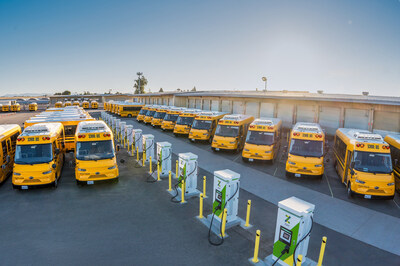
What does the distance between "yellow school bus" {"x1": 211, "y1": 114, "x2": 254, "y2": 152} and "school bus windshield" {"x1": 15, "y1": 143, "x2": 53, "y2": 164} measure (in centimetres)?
1024

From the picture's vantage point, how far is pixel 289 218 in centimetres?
615

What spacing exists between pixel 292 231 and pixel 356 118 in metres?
16.7

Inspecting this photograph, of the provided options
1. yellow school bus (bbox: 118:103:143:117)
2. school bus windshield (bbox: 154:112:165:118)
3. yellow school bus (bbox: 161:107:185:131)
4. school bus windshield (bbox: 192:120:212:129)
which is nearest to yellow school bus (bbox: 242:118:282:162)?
school bus windshield (bbox: 192:120:212:129)

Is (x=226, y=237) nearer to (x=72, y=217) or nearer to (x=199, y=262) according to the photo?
(x=199, y=262)

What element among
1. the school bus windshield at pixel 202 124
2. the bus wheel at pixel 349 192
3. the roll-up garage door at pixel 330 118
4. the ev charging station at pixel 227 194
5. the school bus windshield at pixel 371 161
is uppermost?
the roll-up garage door at pixel 330 118

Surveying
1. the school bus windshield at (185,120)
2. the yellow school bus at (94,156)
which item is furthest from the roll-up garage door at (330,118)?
the yellow school bus at (94,156)

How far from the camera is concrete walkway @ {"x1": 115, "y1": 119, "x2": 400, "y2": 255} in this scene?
316 inches

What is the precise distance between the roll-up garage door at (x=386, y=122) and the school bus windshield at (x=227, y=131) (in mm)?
10086

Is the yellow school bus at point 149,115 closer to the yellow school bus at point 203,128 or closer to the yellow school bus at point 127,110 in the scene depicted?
the yellow school bus at point 127,110

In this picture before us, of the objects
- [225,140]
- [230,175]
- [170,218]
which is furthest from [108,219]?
[225,140]

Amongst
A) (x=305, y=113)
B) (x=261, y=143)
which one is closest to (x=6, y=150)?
(x=261, y=143)

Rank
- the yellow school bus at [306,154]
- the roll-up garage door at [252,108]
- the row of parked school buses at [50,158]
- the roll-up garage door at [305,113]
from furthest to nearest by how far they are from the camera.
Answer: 1. the roll-up garage door at [252,108]
2. the roll-up garage door at [305,113]
3. the yellow school bus at [306,154]
4. the row of parked school buses at [50,158]

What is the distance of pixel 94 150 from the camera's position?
11.8 metres

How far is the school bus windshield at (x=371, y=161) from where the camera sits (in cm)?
1063
